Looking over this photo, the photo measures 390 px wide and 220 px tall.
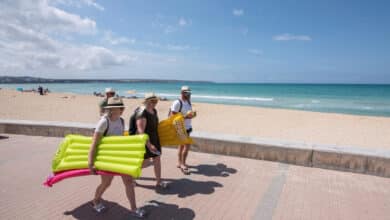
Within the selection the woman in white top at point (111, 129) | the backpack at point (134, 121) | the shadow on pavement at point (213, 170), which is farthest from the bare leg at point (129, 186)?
the shadow on pavement at point (213, 170)

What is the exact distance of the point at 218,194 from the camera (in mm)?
3301

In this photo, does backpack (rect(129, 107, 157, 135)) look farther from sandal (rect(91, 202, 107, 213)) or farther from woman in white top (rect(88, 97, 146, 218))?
sandal (rect(91, 202, 107, 213))

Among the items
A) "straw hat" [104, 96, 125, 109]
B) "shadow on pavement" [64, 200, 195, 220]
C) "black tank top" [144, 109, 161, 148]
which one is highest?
"straw hat" [104, 96, 125, 109]

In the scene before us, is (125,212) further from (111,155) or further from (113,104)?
(113,104)

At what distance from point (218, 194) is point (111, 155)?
5.28 ft

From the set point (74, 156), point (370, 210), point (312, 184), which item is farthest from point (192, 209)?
point (370, 210)

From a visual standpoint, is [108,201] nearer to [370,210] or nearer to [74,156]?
[74,156]

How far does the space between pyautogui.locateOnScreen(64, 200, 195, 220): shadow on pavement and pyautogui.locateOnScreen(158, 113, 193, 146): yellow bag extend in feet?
3.05

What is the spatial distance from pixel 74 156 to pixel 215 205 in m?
1.79

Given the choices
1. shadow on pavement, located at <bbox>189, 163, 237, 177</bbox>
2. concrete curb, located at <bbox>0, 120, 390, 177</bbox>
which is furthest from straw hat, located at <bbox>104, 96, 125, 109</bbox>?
concrete curb, located at <bbox>0, 120, 390, 177</bbox>

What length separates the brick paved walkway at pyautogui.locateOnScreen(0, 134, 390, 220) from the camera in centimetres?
283

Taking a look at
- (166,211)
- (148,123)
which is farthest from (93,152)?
(166,211)

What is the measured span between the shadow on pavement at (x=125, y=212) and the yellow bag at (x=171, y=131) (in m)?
0.93

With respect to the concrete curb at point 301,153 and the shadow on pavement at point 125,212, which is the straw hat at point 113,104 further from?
the concrete curb at point 301,153
